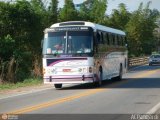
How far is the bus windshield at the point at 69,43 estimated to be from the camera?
904 inches

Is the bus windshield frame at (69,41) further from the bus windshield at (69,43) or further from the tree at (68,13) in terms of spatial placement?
the tree at (68,13)

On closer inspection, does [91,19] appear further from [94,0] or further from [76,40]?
[76,40]

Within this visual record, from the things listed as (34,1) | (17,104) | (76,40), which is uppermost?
(34,1)

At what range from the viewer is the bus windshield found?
22953 millimetres

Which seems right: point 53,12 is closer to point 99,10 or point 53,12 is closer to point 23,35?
point 23,35

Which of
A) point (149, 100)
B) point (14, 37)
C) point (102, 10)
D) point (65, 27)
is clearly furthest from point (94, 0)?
point (149, 100)

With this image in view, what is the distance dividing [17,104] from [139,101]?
13.1 ft

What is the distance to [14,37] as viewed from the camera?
114 feet

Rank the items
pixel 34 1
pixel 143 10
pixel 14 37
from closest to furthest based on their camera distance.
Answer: pixel 14 37 < pixel 34 1 < pixel 143 10

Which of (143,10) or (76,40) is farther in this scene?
(143,10)

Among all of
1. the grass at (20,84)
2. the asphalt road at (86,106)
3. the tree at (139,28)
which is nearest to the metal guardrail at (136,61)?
the tree at (139,28)

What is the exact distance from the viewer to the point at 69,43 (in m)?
23.1

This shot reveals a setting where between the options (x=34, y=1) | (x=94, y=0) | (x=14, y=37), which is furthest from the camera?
(x=94, y=0)

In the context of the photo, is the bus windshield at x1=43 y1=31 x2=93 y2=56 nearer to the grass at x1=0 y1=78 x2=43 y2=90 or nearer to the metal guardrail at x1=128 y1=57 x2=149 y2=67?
the grass at x1=0 y1=78 x2=43 y2=90
